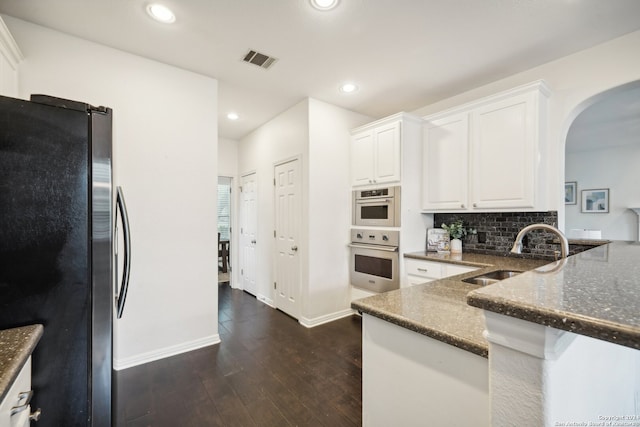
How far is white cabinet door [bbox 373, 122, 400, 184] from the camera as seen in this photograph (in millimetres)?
3008

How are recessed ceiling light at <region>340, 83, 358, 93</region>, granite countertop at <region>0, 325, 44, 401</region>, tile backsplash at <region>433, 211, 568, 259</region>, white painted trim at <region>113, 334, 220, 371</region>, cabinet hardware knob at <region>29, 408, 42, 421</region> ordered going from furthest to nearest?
recessed ceiling light at <region>340, 83, 358, 93</region> < tile backsplash at <region>433, 211, 568, 259</region> < white painted trim at <region>113, 334, 220, 371</region> < cabinet hardware knob at <region>29, 408, 42, 421</region> < granite countertop at <region>0, 325, 44, 401</region>

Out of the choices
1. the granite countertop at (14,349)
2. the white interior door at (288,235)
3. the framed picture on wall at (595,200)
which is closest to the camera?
the granite countertop at (14,349)

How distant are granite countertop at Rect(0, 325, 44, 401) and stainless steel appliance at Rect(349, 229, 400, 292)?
8.91ft

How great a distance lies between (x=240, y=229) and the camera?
16.1 feet

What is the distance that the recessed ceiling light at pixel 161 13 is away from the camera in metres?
1.82

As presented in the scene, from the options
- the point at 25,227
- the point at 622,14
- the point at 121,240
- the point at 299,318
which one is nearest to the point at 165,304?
the point at 121,240

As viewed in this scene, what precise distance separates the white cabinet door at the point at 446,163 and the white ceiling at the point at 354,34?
0.45 m

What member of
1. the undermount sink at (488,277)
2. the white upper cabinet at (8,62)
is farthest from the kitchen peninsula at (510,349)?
the white upper cabinet at (8,62)

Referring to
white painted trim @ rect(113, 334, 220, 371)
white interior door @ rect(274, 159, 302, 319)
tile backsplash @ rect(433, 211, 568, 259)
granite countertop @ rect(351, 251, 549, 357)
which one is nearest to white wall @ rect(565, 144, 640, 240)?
tile backsplash @ rect(433, 211, 568, 259)

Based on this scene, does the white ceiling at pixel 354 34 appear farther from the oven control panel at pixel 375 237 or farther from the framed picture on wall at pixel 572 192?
the framed picture on wall at pixel 572 192

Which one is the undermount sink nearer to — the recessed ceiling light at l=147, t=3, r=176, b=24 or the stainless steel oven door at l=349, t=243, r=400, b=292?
the stainless steel oven door at l=349, t=243, r=400, b=292

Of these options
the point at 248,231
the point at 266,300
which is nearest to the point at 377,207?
the point at 266,300

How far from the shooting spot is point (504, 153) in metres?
2.51

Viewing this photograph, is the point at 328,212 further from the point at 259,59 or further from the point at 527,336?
the point at 527,336
